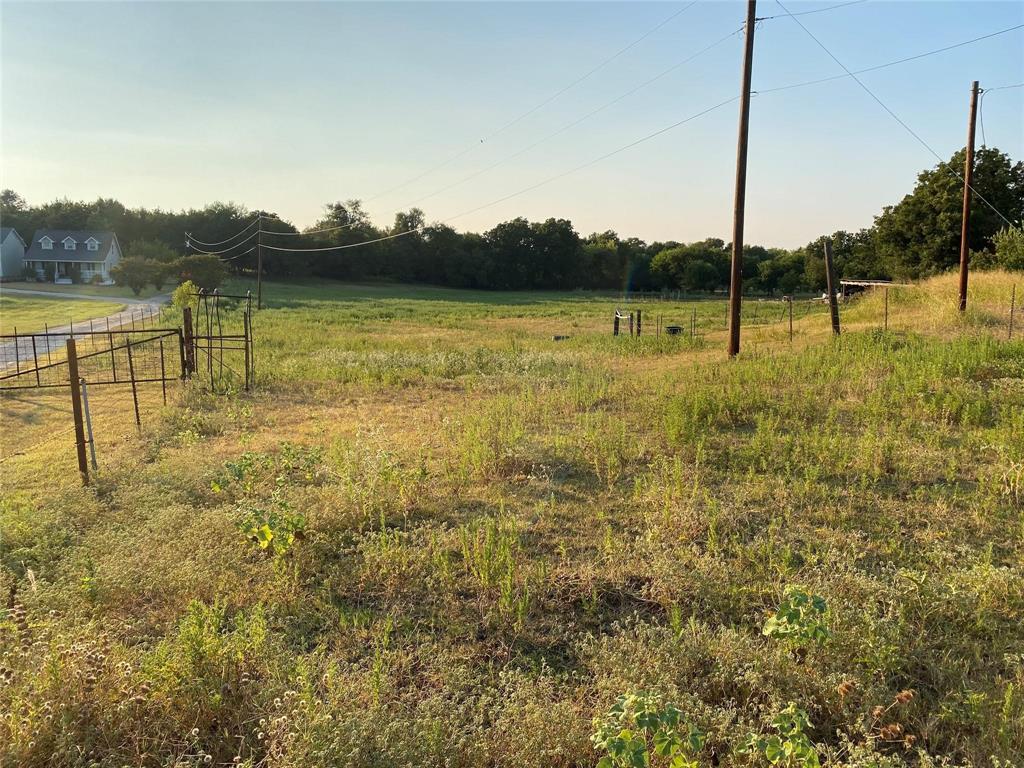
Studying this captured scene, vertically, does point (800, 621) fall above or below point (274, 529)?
above

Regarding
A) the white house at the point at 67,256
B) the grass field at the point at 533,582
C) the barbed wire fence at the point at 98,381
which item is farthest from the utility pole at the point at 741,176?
the white house at the point at 67,256

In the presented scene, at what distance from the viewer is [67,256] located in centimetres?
6594

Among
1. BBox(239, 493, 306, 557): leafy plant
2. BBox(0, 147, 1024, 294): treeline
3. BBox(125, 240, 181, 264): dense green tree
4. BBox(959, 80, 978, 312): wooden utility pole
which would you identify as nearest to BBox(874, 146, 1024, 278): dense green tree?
BBox(0, 147, 1024, 294): treeline

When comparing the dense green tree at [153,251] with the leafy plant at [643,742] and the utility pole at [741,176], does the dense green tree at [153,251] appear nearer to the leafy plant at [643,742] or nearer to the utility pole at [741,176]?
the utility pole at [741,176]

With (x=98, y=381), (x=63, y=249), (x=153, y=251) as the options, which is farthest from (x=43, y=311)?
(x=63, y=249)

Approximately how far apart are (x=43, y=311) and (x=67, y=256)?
Answer: 1398 inches

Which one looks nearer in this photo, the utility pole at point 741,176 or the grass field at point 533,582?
the grass field at point 533,582

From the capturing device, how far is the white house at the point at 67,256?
6525 cm

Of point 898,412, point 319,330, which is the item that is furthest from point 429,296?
point 898,412

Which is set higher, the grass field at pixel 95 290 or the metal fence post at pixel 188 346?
the grass field at pixel 95 290

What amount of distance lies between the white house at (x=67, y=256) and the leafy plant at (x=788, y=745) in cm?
7611

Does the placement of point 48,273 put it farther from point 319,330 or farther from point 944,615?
point 944,615

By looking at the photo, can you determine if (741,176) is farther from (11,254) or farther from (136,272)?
(11,254)

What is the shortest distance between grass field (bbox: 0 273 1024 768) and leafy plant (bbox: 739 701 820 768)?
20 millimetres
